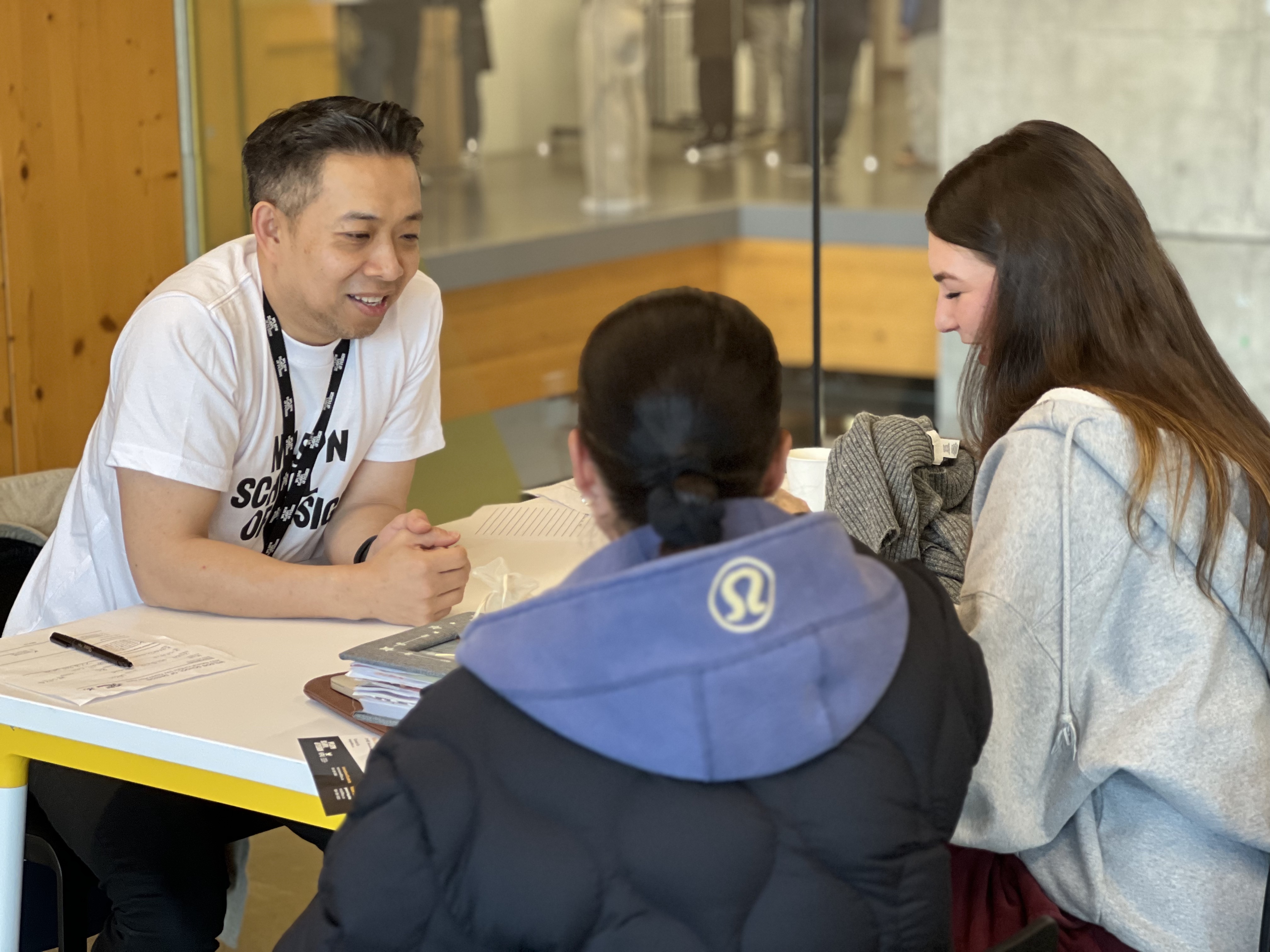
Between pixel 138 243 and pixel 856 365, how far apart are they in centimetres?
217

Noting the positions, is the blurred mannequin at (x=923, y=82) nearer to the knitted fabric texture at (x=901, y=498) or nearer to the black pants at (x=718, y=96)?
the black pants at (x=718, y=96)

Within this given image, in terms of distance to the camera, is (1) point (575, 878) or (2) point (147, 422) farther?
(2) point (147, 422)

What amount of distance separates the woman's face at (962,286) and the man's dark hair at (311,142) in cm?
73

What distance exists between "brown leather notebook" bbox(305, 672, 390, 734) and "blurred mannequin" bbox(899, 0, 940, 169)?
10.9 feet

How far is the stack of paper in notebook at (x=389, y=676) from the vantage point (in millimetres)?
1410

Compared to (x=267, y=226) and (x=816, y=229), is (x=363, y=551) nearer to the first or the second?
(x=267, y=226)

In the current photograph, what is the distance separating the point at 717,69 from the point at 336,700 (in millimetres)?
3381

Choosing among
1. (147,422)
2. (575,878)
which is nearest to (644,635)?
(575,878)

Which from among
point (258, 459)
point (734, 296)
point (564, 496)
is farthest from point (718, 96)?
point (258, 459)

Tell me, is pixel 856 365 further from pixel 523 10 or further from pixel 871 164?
pixel 523 10

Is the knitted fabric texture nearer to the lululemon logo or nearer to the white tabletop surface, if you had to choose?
the white tabletop surface

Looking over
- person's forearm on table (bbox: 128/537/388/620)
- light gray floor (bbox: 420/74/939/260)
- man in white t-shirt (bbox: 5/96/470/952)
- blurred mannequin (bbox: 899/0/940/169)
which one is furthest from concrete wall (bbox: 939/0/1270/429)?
person's forearm on table (bbox: 128/537/388/620)

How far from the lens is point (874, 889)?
1023 millimetres

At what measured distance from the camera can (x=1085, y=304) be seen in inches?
58.9
